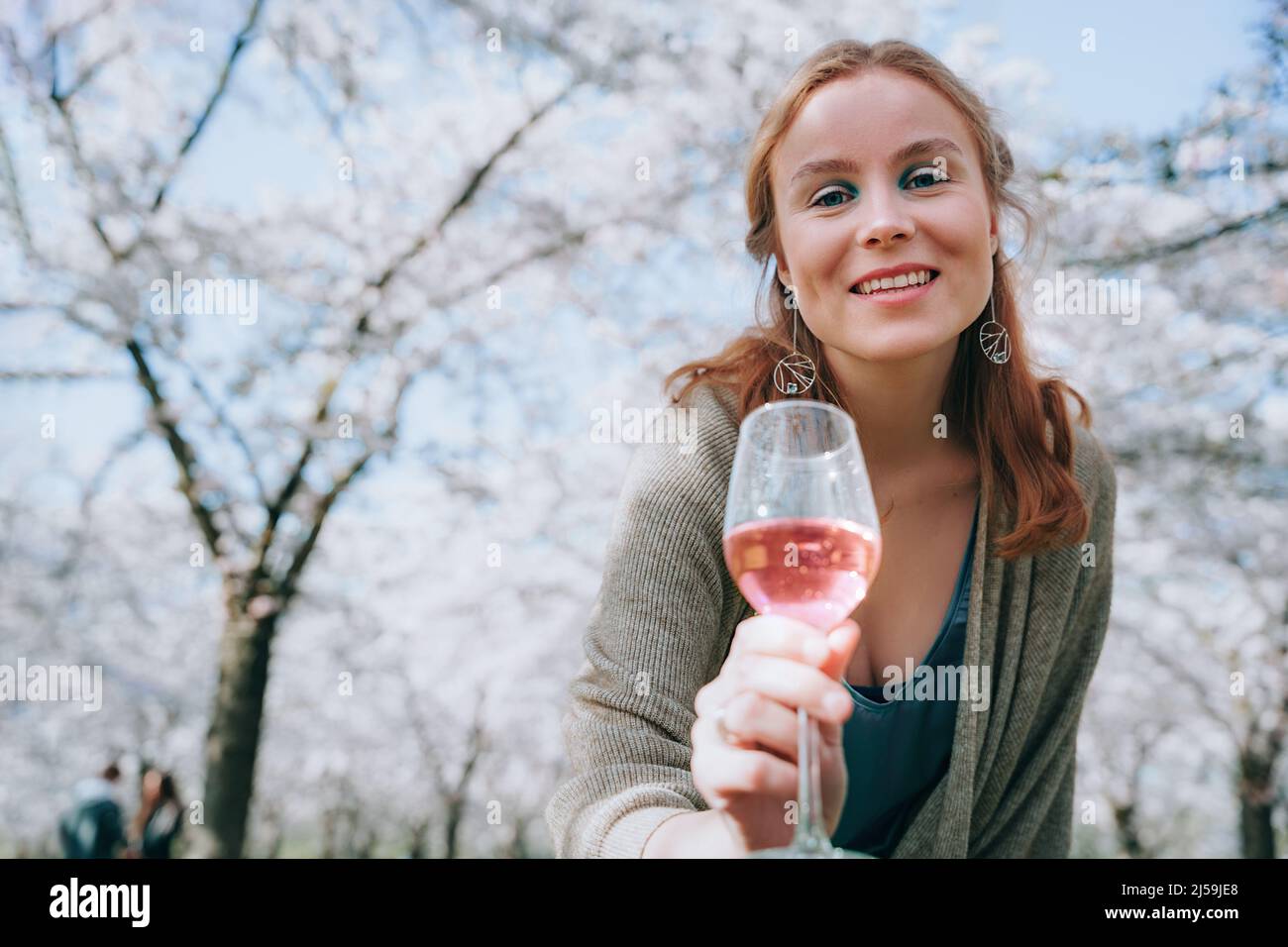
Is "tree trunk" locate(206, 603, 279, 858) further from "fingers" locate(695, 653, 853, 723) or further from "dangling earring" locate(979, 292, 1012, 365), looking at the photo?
"fingers" locate(695, 653, 853, 723)

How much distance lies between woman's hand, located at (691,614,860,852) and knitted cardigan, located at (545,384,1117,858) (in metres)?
0.28

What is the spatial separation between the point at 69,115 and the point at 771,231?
679 cm

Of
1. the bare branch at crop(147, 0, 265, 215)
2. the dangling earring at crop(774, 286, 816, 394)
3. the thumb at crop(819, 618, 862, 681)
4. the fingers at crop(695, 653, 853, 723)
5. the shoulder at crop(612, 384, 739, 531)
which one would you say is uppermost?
the bare branch at crop(147, 0, 265, 215)

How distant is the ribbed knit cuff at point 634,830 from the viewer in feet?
4.15

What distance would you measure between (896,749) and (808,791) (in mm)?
1050

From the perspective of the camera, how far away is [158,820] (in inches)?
323

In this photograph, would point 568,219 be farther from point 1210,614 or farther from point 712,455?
point 1210,614

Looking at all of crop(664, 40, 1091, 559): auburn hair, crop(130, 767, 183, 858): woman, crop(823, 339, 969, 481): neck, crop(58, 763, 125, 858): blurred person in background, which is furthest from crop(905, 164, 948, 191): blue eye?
crop(130, 767, 183, 858): woman

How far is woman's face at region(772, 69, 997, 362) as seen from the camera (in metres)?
1.66

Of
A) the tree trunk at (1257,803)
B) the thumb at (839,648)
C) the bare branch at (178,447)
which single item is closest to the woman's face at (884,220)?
the thumb at (839,648)

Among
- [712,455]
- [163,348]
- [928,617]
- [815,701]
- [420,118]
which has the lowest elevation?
[815,701]

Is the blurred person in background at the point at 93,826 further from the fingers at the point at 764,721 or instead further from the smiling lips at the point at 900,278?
the fingers at the point at 764,721
